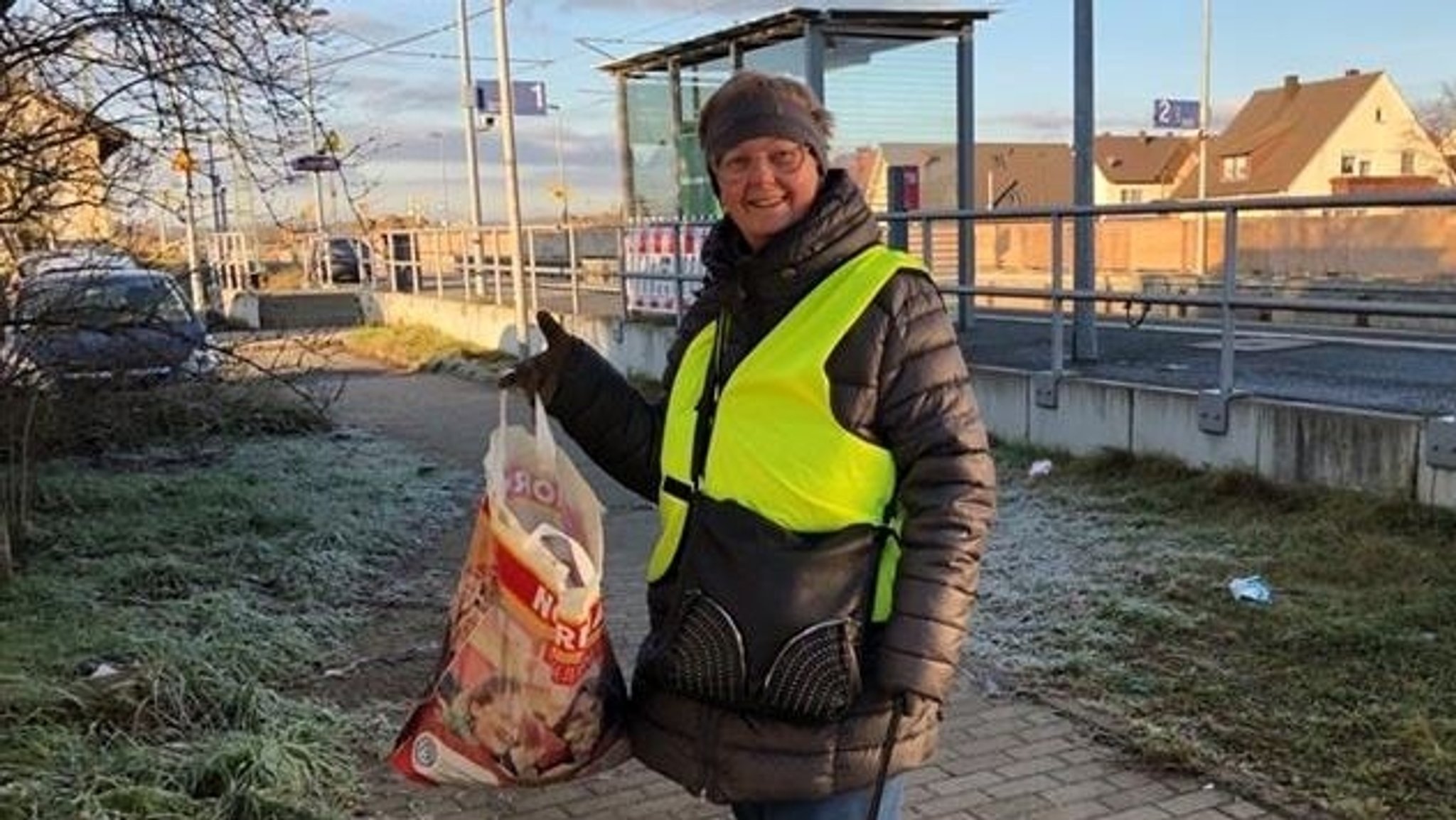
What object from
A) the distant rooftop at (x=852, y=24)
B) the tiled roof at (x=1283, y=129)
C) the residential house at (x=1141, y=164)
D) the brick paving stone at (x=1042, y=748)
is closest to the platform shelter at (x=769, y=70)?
the distant rooftop at (x=852, y=24)

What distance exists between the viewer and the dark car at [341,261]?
2684cm

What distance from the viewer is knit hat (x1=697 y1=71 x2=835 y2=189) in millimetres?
2254

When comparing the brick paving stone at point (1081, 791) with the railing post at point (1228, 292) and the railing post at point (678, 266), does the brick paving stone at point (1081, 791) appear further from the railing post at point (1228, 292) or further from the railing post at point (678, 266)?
the railing post at point (678, 266)

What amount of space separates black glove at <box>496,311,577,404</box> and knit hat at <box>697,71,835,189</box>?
47 centimetres

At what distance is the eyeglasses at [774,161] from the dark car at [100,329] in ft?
15.2

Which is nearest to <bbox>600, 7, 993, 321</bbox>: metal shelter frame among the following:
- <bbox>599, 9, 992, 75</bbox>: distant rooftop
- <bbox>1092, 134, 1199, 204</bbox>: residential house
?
<bbox>599, 9, 992, 75</bbox>: distant rooftop

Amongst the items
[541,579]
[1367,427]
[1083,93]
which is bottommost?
[1367,427]

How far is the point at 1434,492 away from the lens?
19.6 feet

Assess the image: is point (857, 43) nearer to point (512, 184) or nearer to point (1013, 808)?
point (512, 184)

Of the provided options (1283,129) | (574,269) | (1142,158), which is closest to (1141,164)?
(1142,158)

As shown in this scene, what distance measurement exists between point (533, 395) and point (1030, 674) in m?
2.79

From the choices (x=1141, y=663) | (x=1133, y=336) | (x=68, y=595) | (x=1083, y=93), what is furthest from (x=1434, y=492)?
(x=68, y=595)

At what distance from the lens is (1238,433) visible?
22.7 feet

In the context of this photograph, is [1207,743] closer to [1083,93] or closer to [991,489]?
[991,489]
